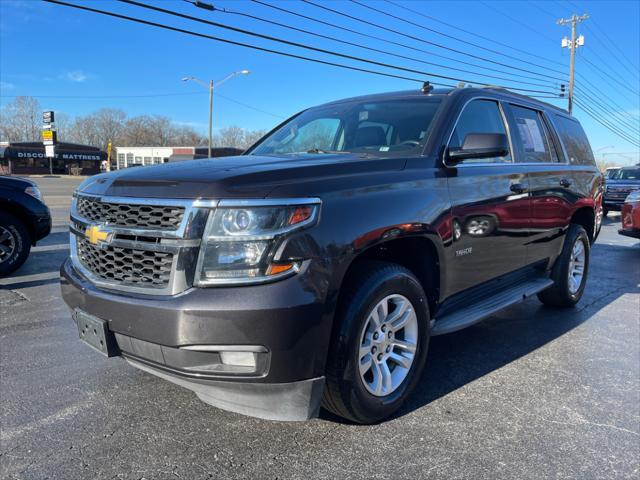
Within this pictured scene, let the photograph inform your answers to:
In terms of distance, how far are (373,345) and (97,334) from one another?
4.72ft

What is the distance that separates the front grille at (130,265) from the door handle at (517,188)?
275 centimetres

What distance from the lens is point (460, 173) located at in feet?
11.1

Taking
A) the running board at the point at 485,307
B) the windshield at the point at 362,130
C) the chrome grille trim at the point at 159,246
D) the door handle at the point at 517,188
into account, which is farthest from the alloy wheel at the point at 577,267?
the chrome grille trim at the point at 159,246

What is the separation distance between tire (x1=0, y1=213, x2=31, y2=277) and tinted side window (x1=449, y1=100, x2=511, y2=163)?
579cm

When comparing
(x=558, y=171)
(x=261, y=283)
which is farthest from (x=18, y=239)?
(x=558, y=171)

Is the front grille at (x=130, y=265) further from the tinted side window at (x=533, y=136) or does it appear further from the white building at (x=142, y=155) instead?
the white building at (x=142, y=155)

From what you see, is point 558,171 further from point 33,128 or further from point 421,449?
point 33,128

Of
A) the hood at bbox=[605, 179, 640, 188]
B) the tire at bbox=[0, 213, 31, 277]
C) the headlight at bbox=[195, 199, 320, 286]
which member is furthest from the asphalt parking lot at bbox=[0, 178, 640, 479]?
the hood at bbox=[605, 179, 640, 188]

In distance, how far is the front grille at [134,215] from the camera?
2.37 m

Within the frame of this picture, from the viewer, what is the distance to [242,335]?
2221mm

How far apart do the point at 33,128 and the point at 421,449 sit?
116258 mm

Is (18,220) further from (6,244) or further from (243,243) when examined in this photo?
(243,243)

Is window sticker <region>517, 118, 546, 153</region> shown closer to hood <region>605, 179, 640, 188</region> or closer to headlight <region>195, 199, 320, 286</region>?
headlight <region>195, 199, 320, 286</region>

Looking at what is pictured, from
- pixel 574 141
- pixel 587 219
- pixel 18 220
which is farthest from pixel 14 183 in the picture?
pixel 587 219
